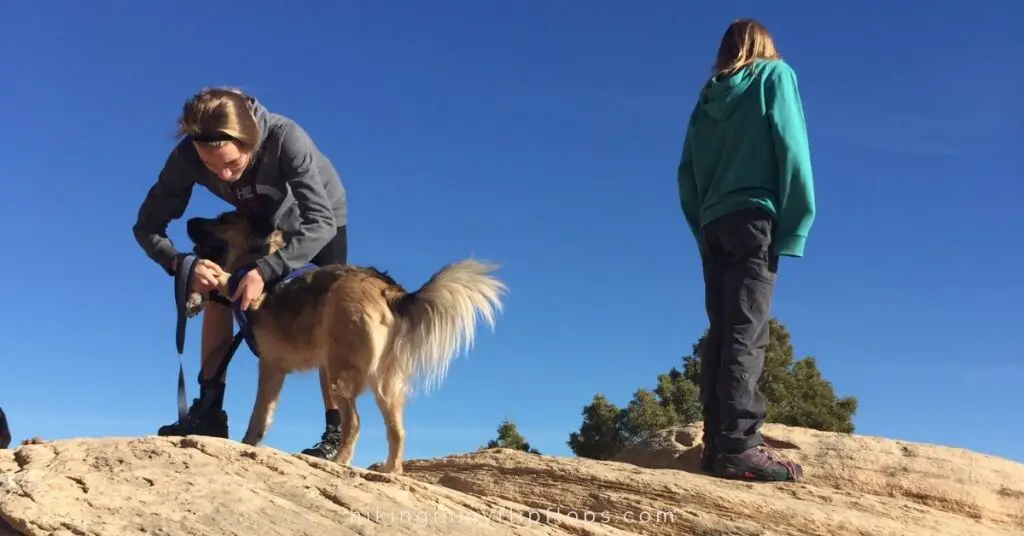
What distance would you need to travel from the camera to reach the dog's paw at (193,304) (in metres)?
5.37

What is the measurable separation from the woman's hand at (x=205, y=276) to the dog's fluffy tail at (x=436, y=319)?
1119 millimetres

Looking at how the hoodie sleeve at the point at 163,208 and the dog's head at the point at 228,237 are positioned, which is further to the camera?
the dog's head at the point at 228,237

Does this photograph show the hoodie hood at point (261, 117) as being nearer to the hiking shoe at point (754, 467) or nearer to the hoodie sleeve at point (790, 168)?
the hoodie sleeve at point (790, 168)

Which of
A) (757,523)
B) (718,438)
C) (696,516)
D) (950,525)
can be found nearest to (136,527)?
(696,516)

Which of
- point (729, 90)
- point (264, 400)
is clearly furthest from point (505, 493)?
point (729, 90)

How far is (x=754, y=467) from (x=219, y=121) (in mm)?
4001

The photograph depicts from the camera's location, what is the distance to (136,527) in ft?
10.9

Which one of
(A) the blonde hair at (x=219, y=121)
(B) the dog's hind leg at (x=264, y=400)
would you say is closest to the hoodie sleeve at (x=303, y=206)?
(A) the blonde hair at (x=219, y=121)

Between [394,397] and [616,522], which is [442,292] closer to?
[394,397]

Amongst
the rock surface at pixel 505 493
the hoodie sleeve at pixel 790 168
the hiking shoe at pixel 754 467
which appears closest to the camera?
the rock surface at pixel 505 493

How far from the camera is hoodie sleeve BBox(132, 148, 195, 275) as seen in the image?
5.65m

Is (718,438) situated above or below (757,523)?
above

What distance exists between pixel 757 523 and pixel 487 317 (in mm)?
2104

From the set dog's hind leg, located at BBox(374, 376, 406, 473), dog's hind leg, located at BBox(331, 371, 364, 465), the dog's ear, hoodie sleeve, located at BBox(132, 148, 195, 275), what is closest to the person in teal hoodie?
dog's hind leg, located at BBox(374, 376, 406, 473)
